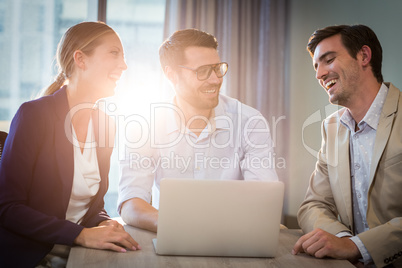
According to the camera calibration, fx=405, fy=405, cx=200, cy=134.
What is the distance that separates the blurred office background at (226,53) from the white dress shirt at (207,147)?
1.22 meters

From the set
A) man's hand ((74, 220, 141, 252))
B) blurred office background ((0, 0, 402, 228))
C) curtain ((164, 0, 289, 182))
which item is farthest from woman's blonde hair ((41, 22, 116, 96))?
curtain ((164, 0, 289, 182))

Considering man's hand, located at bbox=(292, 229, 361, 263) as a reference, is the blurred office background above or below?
above

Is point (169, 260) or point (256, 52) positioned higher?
point (256, 52)

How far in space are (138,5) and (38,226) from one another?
2.62 meters

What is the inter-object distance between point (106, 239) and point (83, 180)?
0.42 m

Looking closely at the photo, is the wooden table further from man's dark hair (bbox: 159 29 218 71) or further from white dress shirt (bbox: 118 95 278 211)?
man's dark hair (bbox: 159 29 218 71)

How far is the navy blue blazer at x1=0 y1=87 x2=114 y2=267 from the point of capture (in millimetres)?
1362

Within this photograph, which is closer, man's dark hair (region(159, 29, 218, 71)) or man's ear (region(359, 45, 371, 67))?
man's ear (region(359, 45, 371, 67))

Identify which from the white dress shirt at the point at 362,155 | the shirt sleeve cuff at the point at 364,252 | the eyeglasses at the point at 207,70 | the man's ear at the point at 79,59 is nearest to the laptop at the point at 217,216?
the shirt sleeve cuff at the point at 364,252

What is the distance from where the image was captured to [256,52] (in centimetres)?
372

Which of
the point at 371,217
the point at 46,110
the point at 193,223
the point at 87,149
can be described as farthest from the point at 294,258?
the point at 46,110

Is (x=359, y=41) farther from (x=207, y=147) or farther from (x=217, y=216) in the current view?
(x=217, y=216)

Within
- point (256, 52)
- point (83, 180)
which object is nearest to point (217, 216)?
point (83, 180)

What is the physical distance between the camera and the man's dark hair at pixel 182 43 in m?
2.23
